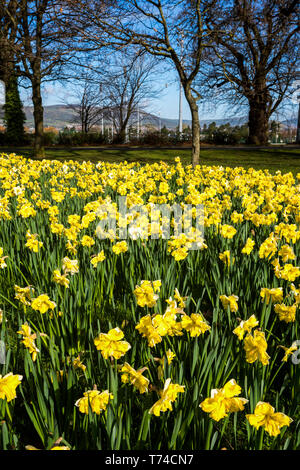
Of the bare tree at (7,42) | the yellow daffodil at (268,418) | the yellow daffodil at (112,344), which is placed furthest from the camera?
the bare tree at (7,42)

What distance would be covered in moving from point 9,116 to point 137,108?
12.4m

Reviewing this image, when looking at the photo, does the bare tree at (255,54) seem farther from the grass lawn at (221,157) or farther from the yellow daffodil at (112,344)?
the yellow daffodil at (112,344)

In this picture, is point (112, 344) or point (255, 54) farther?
point (255, 54)

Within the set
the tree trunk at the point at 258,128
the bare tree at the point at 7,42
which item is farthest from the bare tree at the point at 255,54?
the bare tree at the point at 7,42

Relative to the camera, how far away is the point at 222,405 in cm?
108

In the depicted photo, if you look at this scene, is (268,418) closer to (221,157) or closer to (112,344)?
(112,344)

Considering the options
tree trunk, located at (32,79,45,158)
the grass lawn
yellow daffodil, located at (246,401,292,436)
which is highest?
tree trunk, located at (32,79,45,158)

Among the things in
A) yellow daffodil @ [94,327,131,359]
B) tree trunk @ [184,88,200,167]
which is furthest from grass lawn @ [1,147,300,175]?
yellow daffodil @ [94,327,131,359]

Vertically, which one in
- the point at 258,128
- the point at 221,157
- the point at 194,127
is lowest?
the point at 221,157

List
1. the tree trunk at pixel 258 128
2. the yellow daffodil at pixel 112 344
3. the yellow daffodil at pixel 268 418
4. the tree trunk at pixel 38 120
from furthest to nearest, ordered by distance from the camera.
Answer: the tree trunk at pixel 258 128 → the tree trunk at pixel 38 120 → the yellow daffodil at pixel 112 344 → the yellow daffodil at pixel 268 418

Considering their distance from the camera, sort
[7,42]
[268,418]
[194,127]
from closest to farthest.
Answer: [268,418], [7,42], [194,127]

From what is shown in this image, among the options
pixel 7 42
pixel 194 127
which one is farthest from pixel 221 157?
pixel 7 42

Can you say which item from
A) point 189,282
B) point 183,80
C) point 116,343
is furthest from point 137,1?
point 116,343

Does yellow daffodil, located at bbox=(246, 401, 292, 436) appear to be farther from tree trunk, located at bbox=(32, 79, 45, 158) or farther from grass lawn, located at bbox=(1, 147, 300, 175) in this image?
tree trunk, located at bbox=(32, 79, 45, 158)
